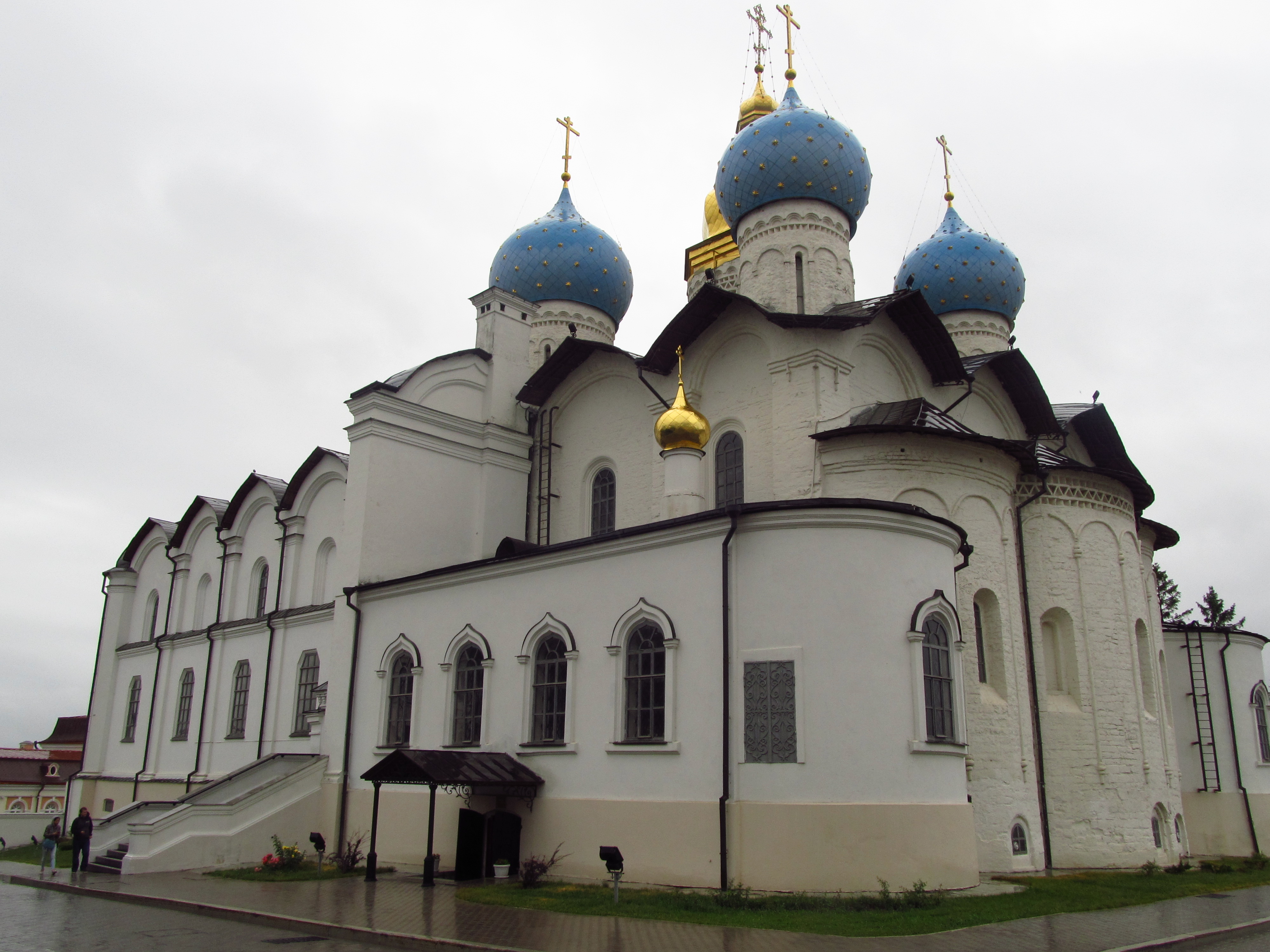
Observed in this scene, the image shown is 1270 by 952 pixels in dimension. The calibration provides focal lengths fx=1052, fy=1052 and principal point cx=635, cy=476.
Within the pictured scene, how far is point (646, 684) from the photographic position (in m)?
11.9

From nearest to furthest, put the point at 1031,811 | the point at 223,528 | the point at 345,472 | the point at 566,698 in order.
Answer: the point at 566,698
the point at 1031,811
the point at 345,472
the point at 223,528

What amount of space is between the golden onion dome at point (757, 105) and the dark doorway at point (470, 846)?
17.5 m

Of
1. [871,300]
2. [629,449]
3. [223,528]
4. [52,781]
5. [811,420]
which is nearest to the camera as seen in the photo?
[811,420]

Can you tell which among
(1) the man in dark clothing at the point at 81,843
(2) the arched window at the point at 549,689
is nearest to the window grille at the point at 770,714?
(2) the arched window at the point at 549,689

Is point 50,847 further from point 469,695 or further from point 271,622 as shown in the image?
point 469,695

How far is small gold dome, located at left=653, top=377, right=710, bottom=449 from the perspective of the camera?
14773 millimetres

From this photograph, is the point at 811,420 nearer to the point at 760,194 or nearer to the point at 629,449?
the point at 629,449

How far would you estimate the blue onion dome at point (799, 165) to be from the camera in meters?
17.5

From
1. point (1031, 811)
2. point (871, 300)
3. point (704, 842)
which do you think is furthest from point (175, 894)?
point (871, 300)

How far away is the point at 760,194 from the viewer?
58.0 ft

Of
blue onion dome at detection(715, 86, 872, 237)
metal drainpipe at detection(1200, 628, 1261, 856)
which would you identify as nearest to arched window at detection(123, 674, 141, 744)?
blue onion dome at detection(715, 86, 872, 237)

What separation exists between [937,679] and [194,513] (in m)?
18.2

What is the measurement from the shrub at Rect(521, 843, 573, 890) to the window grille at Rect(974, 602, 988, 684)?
5.98m

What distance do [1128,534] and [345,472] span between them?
43.1ft
